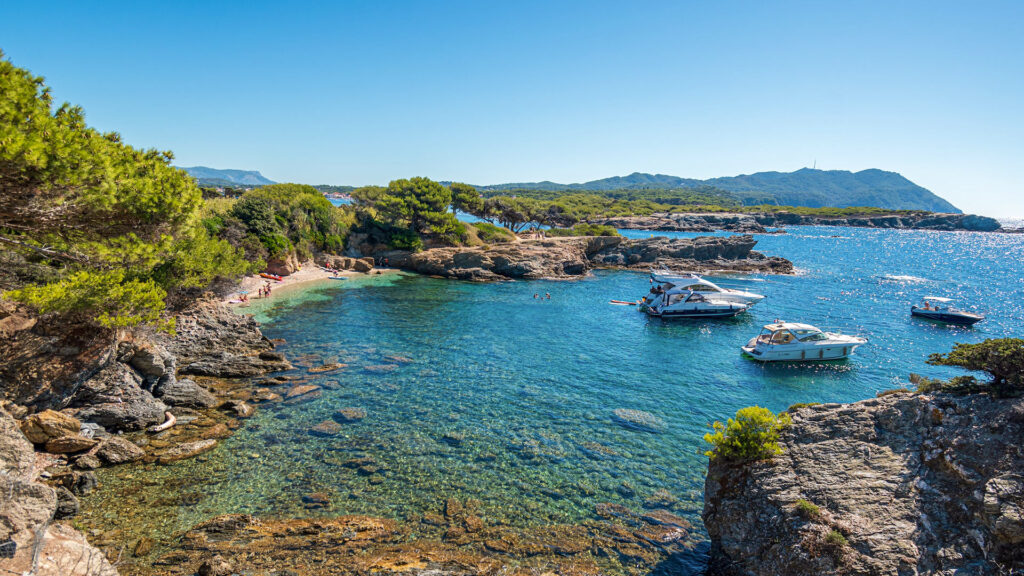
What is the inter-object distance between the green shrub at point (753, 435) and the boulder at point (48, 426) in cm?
2021

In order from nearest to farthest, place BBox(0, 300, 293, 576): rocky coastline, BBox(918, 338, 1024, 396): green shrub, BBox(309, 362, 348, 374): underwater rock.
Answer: BBox(918, 338, 1024, 396): green shrub → BBox(0, 300, 293, 576): rocky coastline → BBox(309, 362, 348, 374): underwater rock

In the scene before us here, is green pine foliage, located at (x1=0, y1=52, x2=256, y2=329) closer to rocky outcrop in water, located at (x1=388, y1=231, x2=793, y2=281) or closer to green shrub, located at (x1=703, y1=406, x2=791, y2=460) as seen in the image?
green shrub, located at (x1=703, y1=406, x2=791, y2=460)

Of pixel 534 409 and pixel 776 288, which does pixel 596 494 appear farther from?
pixel 776 288

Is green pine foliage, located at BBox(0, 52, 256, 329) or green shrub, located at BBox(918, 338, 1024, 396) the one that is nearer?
green shrub, located at BBox(918, 338, 1024, 396)

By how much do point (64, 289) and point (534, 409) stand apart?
720 inches

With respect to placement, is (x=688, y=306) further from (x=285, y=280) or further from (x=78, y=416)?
(x=285, y=280)

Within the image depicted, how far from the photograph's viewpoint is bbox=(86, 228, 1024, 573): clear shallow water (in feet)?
47.1

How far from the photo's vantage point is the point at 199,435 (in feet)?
55.2

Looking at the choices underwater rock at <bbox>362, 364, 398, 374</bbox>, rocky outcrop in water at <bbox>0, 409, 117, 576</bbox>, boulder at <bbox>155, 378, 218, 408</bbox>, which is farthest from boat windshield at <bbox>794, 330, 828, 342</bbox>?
Result: rocky outcrop in water at <bbox>0, 409, 117, 576</bbox>

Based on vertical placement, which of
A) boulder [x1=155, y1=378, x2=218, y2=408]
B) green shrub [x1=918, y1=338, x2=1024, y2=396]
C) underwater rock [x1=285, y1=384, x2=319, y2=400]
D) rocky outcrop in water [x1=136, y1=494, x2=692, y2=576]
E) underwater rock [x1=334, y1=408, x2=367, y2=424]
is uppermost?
green shrub [x1=918, y1=338, x2=1024, y2=396]

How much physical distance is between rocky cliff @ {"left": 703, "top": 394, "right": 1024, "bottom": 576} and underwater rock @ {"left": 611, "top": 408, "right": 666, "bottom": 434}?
29.5ft

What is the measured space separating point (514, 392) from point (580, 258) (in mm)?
44935

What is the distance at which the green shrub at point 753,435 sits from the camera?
1028cm

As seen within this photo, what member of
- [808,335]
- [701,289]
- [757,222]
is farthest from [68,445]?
[757,222]
